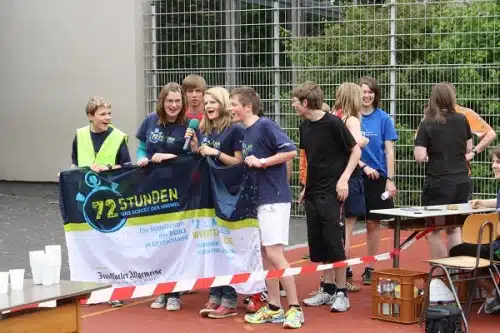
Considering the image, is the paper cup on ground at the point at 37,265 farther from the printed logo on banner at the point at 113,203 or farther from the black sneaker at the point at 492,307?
the black sneaker at the point at 492,307

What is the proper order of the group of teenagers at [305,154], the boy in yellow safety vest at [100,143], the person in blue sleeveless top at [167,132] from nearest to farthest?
the group of teenagers at [305,154] → the person in blue sleeveless top at [167,132] → the boy in yellow safety vest at [100,143]

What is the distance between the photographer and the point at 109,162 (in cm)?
917

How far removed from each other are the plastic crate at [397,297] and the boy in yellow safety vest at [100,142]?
2669mm

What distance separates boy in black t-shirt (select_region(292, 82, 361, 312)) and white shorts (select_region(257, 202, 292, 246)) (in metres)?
0.47

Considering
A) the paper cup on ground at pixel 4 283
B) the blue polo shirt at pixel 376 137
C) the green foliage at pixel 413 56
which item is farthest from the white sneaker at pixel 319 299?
the green foliage at pixel 413 56

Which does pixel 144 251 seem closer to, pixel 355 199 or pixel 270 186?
pixel 270 186

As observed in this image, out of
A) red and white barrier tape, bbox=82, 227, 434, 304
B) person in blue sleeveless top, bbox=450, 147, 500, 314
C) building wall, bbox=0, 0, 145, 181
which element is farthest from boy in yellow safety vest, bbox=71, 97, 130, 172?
building wall, bbox=0, 0, 145, 181

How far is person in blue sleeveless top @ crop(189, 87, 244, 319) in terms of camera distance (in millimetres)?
8484

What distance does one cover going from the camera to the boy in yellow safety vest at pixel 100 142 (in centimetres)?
912

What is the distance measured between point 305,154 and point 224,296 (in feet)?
4.82

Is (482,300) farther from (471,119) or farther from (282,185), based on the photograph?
(471,119)

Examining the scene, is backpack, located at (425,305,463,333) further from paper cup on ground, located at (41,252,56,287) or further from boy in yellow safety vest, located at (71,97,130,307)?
paper cup on ground, located at (41,252,56,287)

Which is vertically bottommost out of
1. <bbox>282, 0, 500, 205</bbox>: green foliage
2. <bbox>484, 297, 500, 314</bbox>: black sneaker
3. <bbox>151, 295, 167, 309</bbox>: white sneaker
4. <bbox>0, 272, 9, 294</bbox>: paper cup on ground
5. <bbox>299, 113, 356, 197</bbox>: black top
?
<bbox>151, 295, 167, 309</bbox>: white sneaker

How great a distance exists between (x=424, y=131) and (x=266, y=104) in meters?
5.69
